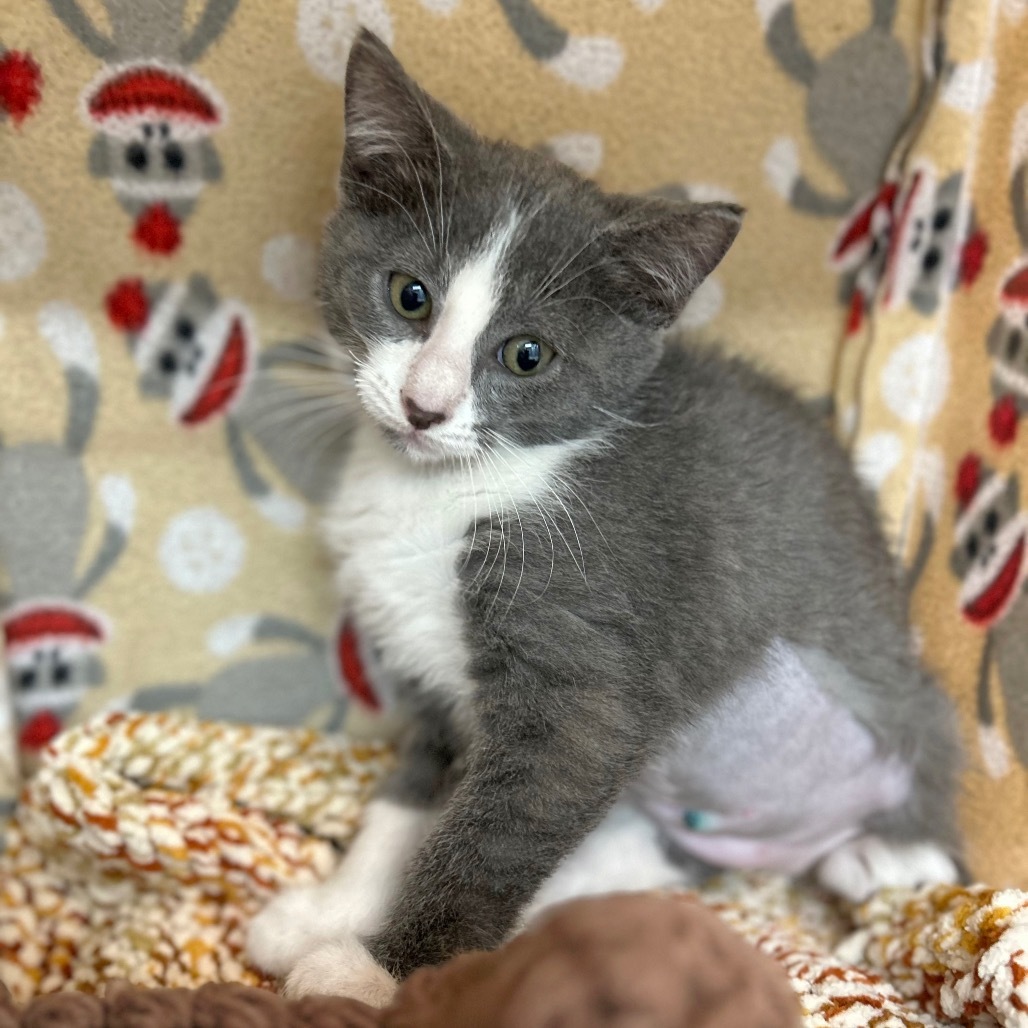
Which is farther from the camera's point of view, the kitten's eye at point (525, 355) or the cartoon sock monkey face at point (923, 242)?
the cartoon sock monkey face at point (923, 242)

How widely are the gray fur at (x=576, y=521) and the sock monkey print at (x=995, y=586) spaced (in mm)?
242

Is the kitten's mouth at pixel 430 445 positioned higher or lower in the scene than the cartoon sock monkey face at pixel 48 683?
higher

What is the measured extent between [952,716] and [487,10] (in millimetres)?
1106

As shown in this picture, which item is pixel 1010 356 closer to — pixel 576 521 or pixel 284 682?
pixel 576 521

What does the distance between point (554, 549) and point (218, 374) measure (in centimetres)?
56

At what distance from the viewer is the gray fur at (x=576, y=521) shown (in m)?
1.06

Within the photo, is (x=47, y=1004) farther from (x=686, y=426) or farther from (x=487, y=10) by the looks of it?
(x=487, y=10)

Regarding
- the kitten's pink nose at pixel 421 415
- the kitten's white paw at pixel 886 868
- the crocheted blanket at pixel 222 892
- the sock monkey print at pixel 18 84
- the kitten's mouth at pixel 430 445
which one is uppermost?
the sock monkey print at pixel 18 84

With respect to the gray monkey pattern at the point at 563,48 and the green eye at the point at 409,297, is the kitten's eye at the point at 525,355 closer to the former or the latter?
the green eye at the point at 409,297

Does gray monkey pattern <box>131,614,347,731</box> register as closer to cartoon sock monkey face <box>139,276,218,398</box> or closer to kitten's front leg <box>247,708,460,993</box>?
kitten's front leg <box>247,708,460,993</box>

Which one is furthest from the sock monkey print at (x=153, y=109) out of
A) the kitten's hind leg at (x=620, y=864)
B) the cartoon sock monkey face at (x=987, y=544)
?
the cartoon sock monkey face at (x=987, y=544)

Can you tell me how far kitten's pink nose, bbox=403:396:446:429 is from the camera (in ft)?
3.45

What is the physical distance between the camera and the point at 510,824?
105cm

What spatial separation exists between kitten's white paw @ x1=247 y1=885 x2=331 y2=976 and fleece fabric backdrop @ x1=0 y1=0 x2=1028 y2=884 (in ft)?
1.16
